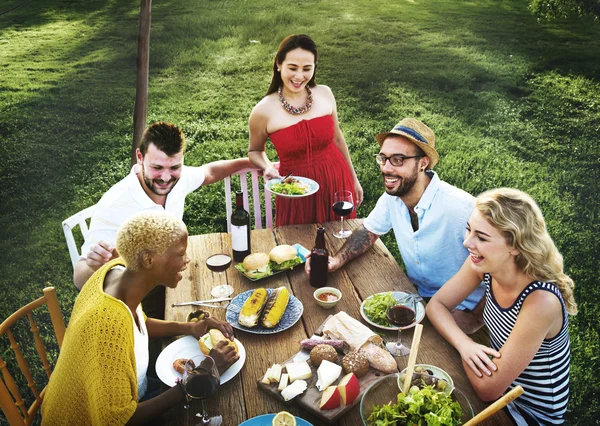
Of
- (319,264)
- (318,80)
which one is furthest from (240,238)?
(318,80)

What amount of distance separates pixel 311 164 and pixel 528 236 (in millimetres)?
2219

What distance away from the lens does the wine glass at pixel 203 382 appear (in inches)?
76.3

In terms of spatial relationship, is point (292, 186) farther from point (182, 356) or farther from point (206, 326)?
point (182, 356)

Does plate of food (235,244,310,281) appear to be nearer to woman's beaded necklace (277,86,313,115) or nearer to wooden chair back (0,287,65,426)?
wooden chair back (0,287,65,426)

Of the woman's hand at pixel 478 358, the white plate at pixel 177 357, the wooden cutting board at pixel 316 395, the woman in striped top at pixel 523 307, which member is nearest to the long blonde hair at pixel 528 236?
the woman in striped top at pixel 523 307

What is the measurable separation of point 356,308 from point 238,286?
657mm

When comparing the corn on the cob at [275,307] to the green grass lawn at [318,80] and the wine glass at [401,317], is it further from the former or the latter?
the green grass lawn at [318,80]

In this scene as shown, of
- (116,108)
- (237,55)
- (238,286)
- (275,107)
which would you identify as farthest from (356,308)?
(237,55)

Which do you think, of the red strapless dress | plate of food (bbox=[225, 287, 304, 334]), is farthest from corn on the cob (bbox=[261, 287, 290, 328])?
the red strapless dress

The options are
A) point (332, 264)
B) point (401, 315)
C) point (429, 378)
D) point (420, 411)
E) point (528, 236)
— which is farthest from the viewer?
point (332, 264)

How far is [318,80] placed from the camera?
30.6 ft

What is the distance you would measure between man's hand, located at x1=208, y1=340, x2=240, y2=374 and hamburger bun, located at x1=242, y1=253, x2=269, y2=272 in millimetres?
Result: 747

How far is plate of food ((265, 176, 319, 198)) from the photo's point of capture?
3.66 meters

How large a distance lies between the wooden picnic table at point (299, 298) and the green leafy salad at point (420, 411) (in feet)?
0.45
